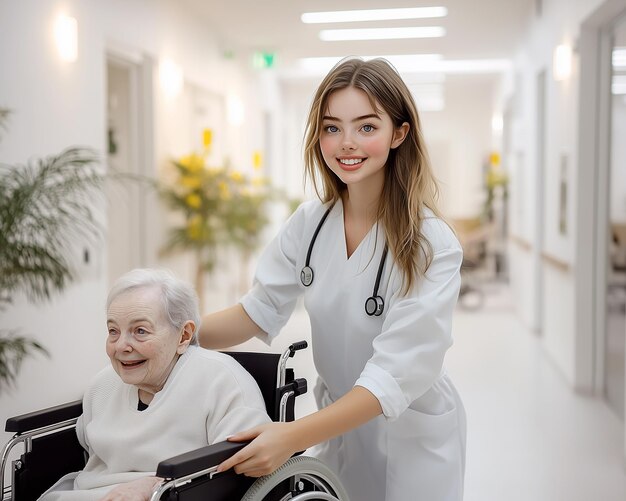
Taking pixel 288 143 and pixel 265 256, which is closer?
pixel 265 256

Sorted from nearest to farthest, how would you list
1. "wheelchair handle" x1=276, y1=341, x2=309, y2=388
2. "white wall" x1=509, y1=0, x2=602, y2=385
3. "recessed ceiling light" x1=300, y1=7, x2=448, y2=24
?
"wheelchair handle" x1=276, y1=341, x2=309, y2=388 → "white wall" x1=509, y1=0, x2=602, y2=385 → "recessed ceiling light" x1=300, y1=7, x2=448, y2=24

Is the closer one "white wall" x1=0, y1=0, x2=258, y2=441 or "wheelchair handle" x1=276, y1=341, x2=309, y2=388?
"wheelchair handle" x1=276, y1=341, x2=309, y2=388

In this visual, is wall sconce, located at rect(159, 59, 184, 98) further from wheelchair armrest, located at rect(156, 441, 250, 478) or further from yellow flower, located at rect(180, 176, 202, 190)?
wheelchair armrest, located at rect(156, 441, 250, 478)

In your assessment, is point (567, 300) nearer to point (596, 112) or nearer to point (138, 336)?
point (596, 112)

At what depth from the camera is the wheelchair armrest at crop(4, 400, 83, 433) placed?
1.75m

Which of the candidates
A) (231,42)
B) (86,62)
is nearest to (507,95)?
(231,42)

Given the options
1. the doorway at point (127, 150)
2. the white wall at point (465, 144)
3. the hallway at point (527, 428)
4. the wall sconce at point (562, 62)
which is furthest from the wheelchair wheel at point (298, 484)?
the white wall at point (465, 144)

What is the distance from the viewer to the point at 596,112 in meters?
5.00

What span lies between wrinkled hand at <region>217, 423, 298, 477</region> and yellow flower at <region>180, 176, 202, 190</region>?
540 cm

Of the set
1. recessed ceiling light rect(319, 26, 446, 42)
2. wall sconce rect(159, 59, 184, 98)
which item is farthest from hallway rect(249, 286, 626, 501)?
recessed ceiling light rect(319, 26, 446, 42)

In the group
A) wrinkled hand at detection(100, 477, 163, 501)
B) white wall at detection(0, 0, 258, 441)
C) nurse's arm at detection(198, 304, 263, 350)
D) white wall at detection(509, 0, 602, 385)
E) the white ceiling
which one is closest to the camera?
wrinkled hand at detection(100, 477, 163, 501)

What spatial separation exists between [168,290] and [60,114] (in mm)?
3313

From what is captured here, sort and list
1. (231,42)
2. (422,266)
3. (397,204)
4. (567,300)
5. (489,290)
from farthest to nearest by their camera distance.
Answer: (489,290) → (231,42) → (567,300) → (397,204) → (422,266)

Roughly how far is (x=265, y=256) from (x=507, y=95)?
9.03 meters
